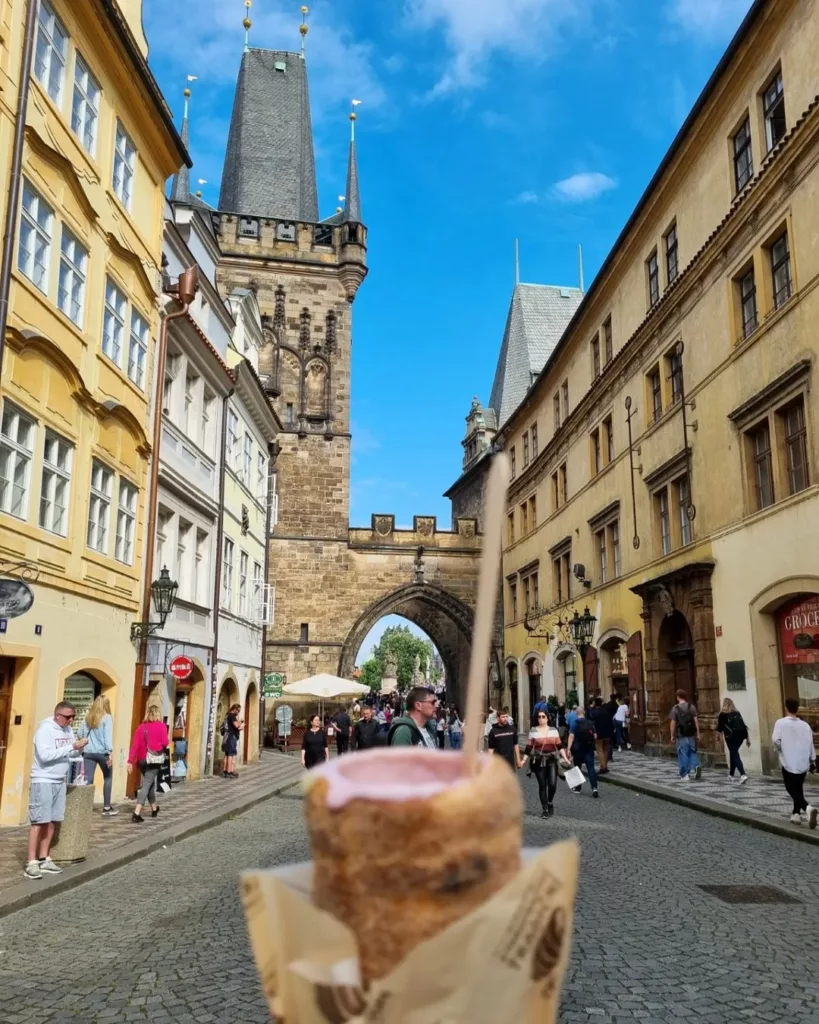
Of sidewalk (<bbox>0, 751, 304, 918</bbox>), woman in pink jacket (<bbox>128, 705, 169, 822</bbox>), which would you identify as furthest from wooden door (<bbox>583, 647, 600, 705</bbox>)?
woman in pink jacket (<bbox>128, 705, 169, 822</bbox>)

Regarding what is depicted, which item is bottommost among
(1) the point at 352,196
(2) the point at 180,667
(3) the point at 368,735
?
(3) the point at 368,735

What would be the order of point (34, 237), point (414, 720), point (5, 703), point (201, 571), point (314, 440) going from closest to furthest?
point (414, 720) < point (5, 703) < point (34, 237) < point (201, 571) < point (314, 440)

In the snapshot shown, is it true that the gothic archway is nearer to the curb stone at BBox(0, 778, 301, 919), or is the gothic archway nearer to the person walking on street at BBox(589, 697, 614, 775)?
the person walking on street at BBox(589, 697, 614, 775)

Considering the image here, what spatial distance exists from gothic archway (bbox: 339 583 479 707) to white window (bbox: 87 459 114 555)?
2375 centimetres

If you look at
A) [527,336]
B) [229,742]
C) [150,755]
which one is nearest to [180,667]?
[150,755]

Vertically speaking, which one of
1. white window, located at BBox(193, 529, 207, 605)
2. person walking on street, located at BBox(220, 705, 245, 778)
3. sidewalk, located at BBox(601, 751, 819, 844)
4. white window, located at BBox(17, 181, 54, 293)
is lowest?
sidewalk, located at BBox(601, 751, 819, 844)

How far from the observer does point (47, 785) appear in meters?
8.08

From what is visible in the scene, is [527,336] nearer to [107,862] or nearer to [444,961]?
[107,862]

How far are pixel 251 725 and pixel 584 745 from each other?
1277 cm

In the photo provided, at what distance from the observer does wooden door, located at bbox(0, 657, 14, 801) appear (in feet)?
37.0

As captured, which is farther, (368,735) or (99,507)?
(99,507)

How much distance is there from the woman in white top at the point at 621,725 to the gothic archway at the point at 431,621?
11.9m

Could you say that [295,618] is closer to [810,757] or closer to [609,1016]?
[810,757]

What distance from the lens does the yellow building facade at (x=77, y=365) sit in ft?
36.9
